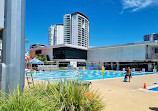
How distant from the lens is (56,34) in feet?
393

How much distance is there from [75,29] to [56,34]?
78.0 ft

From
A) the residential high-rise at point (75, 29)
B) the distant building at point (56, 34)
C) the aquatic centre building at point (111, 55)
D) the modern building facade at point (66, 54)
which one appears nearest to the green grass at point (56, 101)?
the aquatic centre building at point (111, 55)

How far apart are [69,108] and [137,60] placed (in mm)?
35143

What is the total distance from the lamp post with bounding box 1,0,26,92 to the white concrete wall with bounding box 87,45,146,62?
34.4m

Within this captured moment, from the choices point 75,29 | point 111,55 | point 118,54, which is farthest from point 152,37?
point 118,54

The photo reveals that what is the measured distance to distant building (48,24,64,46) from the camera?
393ft

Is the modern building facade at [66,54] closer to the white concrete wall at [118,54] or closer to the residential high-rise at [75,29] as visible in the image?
the white concrete wall at [118,54]

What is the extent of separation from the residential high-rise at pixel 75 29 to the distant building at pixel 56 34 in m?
13.6

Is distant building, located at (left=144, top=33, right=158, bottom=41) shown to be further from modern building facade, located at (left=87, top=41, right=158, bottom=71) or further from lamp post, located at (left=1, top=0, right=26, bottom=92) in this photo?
lamp post, located at (left=1, top=0, right=26, bottom=92)

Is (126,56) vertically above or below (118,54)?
below

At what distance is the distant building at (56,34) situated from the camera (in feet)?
393

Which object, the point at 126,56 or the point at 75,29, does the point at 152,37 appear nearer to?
the point at 75,29

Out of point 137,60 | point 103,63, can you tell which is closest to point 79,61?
point 103,63

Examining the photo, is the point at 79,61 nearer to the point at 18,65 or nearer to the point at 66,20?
the point at 18,65
